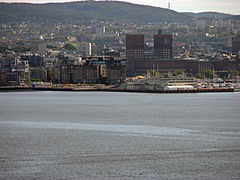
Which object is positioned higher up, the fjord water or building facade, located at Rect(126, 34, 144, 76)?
the fjord water

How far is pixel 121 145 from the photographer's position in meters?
35.0

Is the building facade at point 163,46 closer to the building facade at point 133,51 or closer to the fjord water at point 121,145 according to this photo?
the building facade at point 133,51

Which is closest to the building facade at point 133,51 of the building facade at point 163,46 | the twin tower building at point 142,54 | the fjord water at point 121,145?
the twin tower building at point 142,54

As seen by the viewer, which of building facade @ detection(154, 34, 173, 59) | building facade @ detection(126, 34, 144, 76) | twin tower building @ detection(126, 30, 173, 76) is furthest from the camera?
building facade @ detection(154, 34, 173, 59)

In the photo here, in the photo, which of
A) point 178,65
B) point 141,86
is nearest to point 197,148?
point 141,86

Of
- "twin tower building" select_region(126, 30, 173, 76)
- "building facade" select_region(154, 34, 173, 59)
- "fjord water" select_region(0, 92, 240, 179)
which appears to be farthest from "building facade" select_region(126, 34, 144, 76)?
"fjord water" select_region(0, 92, 240, 179)

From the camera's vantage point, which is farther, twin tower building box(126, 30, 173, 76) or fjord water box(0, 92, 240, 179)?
twin tower building box(126, 30, 173, 76)

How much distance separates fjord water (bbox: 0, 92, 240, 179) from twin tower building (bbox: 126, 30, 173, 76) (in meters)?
102

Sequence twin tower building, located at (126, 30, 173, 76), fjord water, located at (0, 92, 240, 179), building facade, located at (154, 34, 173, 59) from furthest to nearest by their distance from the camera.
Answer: building facade, located at (154, 34, 173, 59) < twin tower building, located at (126, 30, 173, 76) < fjord water, located at (0, 92, 240, 179)

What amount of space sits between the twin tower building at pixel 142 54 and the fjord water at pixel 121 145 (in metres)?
102

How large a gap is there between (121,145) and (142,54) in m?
131

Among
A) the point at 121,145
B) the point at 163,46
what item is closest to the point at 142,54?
the point at 163,46

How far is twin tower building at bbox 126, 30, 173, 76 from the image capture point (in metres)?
155

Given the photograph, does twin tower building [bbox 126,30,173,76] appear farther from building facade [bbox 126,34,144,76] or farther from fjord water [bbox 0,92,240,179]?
fjord water [bbox 0,92,240,179]
